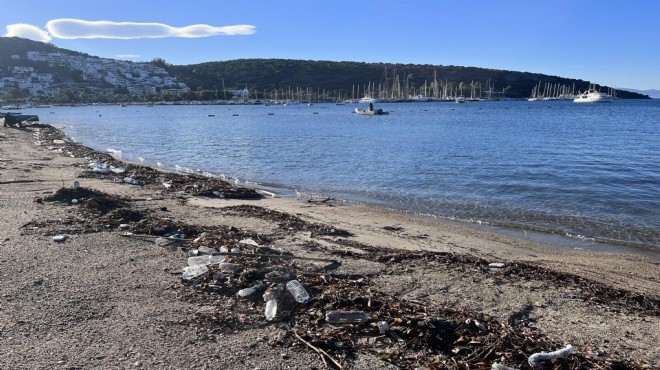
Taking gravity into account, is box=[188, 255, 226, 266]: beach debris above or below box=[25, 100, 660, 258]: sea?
above

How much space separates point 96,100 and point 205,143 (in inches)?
6885

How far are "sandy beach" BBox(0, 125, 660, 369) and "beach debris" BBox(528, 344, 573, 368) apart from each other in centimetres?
5

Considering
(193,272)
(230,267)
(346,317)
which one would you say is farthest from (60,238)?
(346,317)

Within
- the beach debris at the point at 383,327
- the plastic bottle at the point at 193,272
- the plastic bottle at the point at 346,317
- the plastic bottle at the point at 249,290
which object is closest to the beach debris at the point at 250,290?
the plastic bottle at the point at 249,290

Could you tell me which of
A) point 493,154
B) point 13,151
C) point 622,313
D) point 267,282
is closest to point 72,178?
point 13,151

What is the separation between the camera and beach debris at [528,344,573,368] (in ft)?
14.5

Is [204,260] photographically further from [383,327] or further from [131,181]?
[131,181]

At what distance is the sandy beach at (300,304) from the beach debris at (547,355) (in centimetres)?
5

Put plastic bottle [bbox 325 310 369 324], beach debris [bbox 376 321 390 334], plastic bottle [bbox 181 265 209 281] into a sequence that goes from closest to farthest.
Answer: beach debris [bbox 376 321 390 334], plastic bottle [bbox 325 310 369 324], plastic bottle [bbox 181 265 209 281]

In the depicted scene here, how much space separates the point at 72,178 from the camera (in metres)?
16.5

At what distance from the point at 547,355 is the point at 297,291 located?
9.36ft

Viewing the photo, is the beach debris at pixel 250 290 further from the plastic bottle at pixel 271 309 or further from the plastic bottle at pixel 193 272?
the plastic bottle at pixel 193 272

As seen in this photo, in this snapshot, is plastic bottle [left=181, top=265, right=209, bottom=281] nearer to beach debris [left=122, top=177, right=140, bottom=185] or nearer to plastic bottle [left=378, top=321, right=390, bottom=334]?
plastic bottle [left=378, top=321, right=390, bottom=334]

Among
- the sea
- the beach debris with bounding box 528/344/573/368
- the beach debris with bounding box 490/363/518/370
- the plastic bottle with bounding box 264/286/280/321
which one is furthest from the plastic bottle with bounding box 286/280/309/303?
the sea
